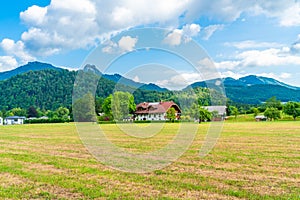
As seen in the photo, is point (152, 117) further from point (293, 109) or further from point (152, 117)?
point (293, 109)

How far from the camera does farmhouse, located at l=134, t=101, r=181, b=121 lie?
162 ft

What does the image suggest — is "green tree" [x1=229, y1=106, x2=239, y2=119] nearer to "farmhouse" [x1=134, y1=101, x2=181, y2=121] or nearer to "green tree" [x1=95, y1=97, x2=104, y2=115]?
"farmhouse" [x1=134, y1=101, x2=181, y2=121]

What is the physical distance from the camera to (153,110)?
190 feet

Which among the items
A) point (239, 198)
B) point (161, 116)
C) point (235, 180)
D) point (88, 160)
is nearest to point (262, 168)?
point (235, 180)

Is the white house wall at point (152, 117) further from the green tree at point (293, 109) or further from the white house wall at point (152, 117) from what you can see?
the green tree at point (293, 109)

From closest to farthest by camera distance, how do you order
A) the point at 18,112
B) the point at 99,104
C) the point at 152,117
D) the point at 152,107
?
the point at 99,104 < the point at 152,107 < the point at 152,117 < the point at 18,112

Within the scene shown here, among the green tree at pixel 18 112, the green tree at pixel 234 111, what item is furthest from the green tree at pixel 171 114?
the green tree at pixel 18 112

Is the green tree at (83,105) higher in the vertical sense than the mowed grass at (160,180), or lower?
higher

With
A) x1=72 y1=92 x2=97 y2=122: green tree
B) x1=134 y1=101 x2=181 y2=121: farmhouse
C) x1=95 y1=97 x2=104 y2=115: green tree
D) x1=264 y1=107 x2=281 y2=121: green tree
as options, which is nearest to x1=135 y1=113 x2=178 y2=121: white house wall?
x1=134 y1=101 x2=181 y2=121: farmhouse

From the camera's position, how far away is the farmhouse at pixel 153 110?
49.3m

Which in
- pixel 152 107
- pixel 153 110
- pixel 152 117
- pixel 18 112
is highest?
pixel 18 112

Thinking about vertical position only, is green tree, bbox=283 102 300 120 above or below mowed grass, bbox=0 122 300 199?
above

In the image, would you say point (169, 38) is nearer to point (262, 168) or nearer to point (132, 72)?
point (132, 72)

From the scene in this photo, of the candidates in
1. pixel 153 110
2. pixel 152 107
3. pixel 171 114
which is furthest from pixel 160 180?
pixel 171 114
